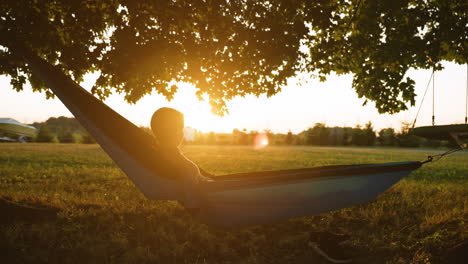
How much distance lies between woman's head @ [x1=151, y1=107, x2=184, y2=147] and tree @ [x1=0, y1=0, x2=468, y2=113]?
80.6 inches

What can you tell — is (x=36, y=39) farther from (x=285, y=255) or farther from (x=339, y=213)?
(x=339, y=213)

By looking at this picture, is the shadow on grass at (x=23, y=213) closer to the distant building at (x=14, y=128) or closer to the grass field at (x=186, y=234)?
the grass field at (x=186, y=234)

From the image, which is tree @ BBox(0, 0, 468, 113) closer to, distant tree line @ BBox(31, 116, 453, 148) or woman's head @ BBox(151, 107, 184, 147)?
woman's head @ BBox(151, 107, 184, 147)

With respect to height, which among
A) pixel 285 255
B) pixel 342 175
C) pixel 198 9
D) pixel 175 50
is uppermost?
pixel 198 9

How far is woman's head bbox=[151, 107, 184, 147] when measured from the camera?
2.15 meters

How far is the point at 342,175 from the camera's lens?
2.29m

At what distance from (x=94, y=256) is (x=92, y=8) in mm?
3906

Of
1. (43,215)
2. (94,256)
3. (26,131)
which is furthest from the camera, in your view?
(26,131)

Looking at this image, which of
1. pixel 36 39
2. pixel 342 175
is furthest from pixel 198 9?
pixel 342 175

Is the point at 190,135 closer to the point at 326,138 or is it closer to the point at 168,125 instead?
the point at 326,138

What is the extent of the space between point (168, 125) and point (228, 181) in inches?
26.8

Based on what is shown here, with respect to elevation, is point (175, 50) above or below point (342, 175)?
above

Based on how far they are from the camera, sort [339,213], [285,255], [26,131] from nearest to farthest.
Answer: [285,255]
[339,213]
[26,131]

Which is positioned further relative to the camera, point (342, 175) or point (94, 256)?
point (94, 256)
